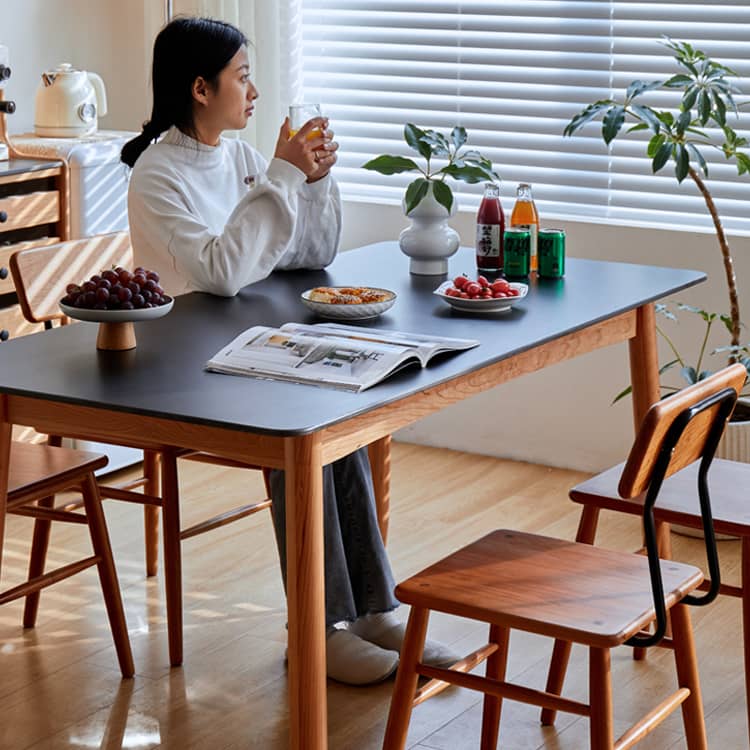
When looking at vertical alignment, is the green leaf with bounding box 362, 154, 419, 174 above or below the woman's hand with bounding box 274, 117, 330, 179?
below

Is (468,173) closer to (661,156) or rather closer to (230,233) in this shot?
(230,233)

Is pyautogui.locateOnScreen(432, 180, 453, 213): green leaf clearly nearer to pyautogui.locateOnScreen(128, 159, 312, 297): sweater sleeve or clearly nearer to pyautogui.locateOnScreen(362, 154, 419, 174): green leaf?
pyautogui.locateOnScreen(362, 154, 419, 174): green leaf

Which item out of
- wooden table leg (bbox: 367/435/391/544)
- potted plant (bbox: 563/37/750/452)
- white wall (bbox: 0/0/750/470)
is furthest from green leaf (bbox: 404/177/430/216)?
white wall (bbox: 0/0/750/470)

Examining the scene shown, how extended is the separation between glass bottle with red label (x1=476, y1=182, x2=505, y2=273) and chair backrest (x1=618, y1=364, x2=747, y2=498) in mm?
932

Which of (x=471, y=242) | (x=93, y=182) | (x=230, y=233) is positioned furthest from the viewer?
(x=471, y=242)

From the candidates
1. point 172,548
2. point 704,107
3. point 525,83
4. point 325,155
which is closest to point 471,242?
point 525,83

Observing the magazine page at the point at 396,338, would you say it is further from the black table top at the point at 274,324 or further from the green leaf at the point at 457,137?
the green leaf at the point at 457,137

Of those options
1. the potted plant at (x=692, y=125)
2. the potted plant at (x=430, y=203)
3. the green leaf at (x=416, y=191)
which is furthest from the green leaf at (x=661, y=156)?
the green leaf at (x=416, y=191)

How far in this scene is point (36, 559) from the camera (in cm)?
304

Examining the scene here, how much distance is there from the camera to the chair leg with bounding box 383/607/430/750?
214 cm

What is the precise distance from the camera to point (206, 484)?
4.07 meters

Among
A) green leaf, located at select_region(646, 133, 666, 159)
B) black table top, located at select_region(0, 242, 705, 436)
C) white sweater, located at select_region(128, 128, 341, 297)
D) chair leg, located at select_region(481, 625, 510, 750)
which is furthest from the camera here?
green leaf, located at select_region(646, 133, 666, 159)

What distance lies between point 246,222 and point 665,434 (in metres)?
1.12

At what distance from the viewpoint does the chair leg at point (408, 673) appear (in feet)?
7.01
